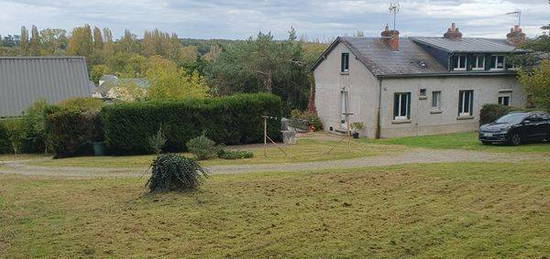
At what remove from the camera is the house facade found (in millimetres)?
32906

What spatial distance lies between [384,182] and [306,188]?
2131 millimetres

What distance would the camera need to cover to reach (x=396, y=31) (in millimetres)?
35406

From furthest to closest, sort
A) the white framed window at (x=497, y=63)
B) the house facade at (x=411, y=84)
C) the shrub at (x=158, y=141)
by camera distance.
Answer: the white framed window at (x=497, y=63), the house facade at (x=411, y=84), the shrub at (x=158, y=141)

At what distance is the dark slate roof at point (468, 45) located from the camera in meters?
35.0

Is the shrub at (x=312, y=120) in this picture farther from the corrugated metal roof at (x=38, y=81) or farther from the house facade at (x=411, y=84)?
the corrugated metal roof at (x=38, y=81)

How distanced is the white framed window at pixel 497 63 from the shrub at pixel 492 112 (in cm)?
307

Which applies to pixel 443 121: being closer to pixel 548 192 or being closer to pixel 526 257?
pixel 548 192

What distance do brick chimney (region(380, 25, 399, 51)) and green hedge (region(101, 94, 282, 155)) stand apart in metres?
10.0

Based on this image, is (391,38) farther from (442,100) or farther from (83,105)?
(83,105)

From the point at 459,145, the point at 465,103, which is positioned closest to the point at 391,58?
the point at 465,103

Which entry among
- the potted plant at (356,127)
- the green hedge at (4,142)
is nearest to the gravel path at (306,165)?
the green hedge at (4,142)

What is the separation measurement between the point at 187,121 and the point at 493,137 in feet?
47.2

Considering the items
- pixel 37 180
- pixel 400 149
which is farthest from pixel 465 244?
pixel 400 149

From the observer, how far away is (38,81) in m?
38.2
